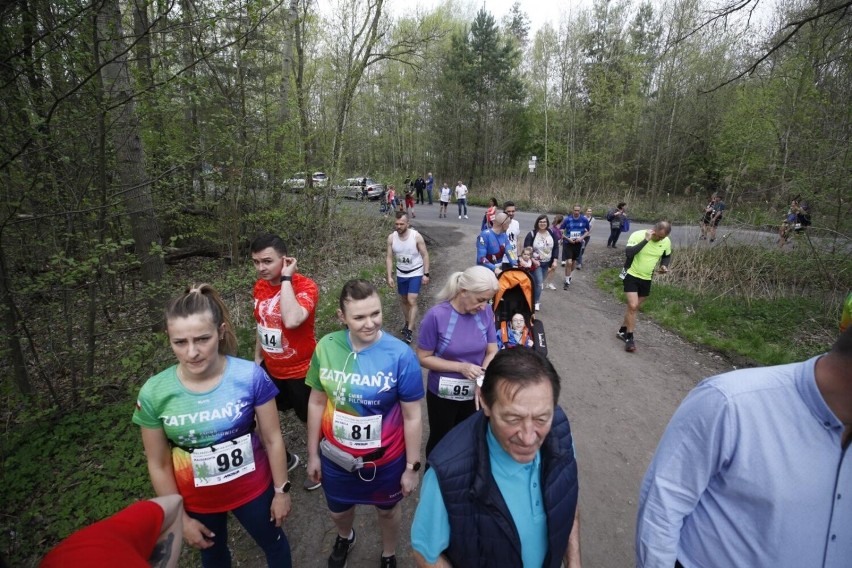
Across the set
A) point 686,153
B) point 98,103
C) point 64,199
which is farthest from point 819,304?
point 686,153

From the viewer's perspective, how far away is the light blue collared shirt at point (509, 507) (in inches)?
56.1

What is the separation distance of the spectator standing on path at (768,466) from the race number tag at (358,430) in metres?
1.40

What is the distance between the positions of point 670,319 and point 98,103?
891 cm

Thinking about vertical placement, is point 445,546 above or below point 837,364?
below

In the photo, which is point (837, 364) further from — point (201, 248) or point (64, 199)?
point (201, 248)

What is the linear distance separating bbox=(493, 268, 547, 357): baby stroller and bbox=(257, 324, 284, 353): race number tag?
1874 mm

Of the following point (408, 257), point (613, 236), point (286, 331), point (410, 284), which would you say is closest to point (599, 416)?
point (410, 284)

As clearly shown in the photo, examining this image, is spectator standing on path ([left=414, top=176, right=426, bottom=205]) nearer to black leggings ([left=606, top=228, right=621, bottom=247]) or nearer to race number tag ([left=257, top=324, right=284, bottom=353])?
black leggings ([left=606, top=228, right=621, bottom=247])

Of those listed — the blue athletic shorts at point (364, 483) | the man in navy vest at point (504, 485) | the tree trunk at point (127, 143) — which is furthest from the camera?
the tree trunk at point (127, 143)

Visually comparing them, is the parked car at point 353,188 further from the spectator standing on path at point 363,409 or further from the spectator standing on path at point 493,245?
the spectator standing on path at point 363,409

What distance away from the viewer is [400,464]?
7.71 feet

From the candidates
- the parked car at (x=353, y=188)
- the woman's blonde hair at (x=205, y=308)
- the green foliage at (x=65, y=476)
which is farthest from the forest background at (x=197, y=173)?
the woman's blonde hair at (x=205, y=308)

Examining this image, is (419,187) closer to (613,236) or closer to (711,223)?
(613,236)

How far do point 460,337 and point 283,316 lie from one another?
1334mm
